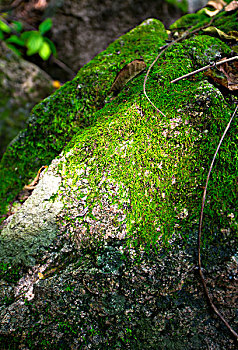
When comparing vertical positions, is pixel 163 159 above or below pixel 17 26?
below

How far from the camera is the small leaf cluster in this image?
4.39m

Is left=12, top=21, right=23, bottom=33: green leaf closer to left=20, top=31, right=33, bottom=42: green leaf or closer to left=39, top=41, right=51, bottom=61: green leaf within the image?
left=20, top=31, right=33, bottom=42: green leaf

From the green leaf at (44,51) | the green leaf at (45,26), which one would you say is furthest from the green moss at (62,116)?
the green leaf at (45,26)

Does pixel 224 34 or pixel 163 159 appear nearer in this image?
pixel 163 159

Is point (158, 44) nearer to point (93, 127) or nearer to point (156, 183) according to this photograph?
point (93, 127)

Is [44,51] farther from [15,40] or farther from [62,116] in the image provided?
Answer: [62,116]

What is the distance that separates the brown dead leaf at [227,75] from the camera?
4.67ft

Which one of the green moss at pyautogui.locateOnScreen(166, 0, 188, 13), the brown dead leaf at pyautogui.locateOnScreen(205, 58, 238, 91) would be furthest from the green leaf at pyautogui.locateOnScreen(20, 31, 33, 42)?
the brown dead leaf at pyautogui.locateOnScreen(205, 58, 238, 91)

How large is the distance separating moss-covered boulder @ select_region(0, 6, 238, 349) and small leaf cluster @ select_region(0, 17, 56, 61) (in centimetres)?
377

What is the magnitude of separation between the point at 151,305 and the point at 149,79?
1.45m

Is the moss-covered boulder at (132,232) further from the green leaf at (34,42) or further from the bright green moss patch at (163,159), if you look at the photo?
the green leaf at (34,42)

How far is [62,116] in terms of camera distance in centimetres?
197

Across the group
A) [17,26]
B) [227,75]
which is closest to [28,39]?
[17,26]

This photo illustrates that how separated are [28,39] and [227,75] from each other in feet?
14.8
